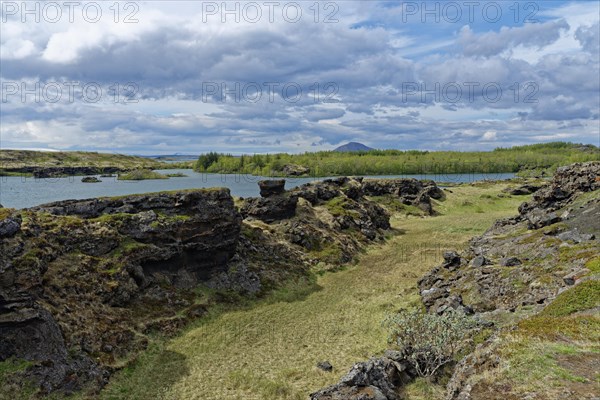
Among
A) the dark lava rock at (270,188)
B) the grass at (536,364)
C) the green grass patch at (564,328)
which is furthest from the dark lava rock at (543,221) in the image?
the grass at (536,364)

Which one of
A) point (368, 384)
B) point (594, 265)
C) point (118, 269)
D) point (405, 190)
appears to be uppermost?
point (405, 190)

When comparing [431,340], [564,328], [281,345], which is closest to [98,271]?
[281,345]

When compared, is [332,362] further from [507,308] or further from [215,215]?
[215,215]

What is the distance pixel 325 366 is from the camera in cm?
2867

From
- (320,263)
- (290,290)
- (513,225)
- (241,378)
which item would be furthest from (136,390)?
(513,225)

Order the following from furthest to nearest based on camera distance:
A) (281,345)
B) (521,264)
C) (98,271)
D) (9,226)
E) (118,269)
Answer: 1. (521,264)
2. (118,269)
3. (98,271)
4. (281,345)
5. (9,226)

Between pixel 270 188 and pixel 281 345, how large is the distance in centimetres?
3644

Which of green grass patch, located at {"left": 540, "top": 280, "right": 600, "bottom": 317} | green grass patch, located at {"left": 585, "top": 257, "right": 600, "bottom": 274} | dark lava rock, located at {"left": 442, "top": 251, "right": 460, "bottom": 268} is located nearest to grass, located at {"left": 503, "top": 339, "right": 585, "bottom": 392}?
green grass patch, located at {"left": 540, "top": 280, "right": 600, "bottom": 317}

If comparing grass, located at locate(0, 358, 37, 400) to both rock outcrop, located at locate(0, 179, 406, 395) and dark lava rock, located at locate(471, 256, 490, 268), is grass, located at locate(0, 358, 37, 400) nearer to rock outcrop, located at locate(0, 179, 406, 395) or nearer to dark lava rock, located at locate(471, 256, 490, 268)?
rock outcrop, located at locate(0, 179, 406, 395)

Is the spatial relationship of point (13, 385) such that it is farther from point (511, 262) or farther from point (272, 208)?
point (272, 208)

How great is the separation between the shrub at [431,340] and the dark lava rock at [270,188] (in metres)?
41.7

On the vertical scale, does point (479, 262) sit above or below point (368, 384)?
above

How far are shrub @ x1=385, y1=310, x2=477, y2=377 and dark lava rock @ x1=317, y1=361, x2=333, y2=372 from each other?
5.24m

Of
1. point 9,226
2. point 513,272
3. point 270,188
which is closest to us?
point 9,226
